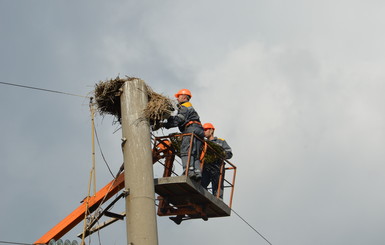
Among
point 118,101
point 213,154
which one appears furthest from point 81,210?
point 213,154

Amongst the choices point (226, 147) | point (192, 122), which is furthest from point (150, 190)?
point (226, 147)

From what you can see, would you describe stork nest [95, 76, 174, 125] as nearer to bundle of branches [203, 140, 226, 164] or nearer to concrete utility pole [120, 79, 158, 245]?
concrete utility pole [120, 79, 158, 245]

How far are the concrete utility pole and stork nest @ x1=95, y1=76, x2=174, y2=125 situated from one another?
0.49ft

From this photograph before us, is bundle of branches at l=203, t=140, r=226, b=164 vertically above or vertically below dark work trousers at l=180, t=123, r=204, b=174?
above

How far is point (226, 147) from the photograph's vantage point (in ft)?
48.0

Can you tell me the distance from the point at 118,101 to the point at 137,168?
167 cm

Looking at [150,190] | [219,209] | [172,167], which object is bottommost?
[150,190]

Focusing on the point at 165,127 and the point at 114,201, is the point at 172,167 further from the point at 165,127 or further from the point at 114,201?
the point at 114,201

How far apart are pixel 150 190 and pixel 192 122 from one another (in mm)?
2836

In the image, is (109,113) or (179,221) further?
(179,221)

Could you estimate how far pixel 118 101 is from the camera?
11.1 m

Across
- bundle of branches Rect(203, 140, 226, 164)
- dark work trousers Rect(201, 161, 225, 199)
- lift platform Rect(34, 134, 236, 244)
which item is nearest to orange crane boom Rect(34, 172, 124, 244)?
lift platform Rect(34, 134, 236, 244)

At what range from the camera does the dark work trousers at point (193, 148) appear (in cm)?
1177

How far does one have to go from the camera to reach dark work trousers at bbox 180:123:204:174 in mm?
11768
